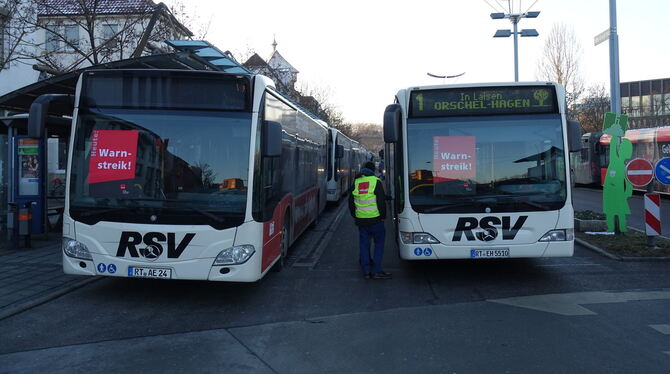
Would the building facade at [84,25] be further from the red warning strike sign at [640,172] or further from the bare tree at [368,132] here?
the bare tree at [368,132]

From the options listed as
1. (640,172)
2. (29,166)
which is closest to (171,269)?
(29,166)

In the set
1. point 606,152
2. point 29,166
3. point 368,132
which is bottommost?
point 29,166

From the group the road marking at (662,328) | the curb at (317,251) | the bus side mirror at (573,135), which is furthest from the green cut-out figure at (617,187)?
the road marking at (662,328)

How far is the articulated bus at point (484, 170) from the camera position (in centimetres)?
782

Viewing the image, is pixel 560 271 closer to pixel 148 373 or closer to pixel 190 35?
pixel 148 373

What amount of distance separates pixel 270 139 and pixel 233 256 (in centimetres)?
148

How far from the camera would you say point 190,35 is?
17.4 m

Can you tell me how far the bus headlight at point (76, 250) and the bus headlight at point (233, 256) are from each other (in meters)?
1.55

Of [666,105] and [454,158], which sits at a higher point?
[666,105]

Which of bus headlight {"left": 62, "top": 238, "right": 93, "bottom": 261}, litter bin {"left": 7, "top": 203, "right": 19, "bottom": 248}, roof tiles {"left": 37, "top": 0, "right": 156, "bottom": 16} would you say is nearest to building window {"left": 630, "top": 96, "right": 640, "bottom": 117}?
roof tiles {"left": 37, "top": 0, "right": 156, "bottom": 16}

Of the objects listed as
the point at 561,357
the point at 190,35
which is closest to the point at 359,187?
the point at 561,357

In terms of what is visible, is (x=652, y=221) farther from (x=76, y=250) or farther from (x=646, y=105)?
(x=646, y=105)

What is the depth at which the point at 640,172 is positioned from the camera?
36.5 ft

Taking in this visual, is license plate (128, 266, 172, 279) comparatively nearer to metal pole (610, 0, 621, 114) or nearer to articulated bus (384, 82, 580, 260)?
articulated bus (384, 82, 580, 260)
